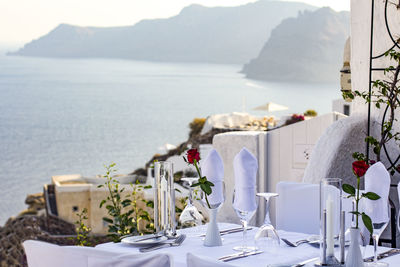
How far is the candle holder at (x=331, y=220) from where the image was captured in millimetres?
1865

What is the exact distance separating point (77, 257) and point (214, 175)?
84 centimetres

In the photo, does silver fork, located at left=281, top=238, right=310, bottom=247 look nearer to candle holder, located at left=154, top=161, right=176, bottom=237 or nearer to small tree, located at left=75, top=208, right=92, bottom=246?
candle holder, located at left=154, top=161, right=176, bottom=237

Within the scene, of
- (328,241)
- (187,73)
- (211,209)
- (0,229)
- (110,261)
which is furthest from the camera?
(187,73)

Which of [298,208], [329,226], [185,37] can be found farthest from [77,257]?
[185,37]

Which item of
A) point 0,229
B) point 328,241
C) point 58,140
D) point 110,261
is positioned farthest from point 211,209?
point 58,140

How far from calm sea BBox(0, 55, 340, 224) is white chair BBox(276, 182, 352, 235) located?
124 feet

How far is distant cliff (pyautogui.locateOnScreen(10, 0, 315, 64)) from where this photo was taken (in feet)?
137

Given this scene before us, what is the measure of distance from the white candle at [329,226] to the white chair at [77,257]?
0.56 meters

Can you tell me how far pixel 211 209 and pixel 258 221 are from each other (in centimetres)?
277

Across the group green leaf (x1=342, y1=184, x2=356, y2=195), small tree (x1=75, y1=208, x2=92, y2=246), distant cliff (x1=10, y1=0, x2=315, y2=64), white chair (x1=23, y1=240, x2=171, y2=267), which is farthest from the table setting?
distant cliff (x1=10, y1=0, x2=315, y2=64)

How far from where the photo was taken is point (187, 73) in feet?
156

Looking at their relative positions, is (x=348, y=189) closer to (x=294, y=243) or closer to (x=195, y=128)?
(x=294, y=243)

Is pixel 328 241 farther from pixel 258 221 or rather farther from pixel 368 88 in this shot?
pixel 258 221

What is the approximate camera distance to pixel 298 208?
3.08 meters
